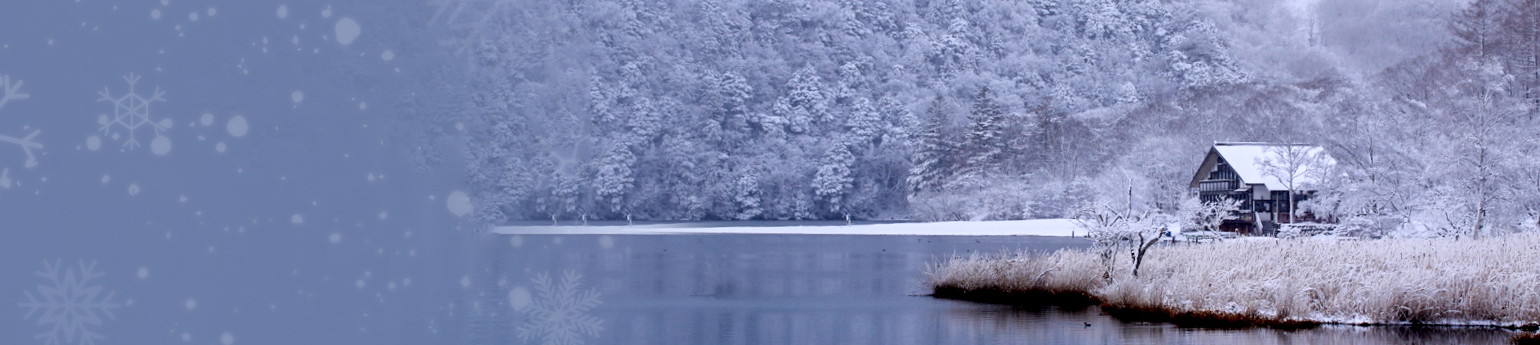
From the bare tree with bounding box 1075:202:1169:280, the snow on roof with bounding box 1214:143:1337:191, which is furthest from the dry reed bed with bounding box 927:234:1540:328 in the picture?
the snow on roof with bounding box 1214:143:1337:191

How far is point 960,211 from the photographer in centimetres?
8438

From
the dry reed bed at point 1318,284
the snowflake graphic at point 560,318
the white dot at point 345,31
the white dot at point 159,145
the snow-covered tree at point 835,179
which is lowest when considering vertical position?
the snowflake graphic at point 560,318

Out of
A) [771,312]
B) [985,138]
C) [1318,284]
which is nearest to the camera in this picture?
[1318,284]

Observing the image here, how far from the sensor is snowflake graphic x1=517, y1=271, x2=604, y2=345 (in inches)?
548

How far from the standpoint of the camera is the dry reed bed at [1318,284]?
19.2 m

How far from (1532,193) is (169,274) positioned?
31.1 meters

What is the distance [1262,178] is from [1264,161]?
2.61 metres

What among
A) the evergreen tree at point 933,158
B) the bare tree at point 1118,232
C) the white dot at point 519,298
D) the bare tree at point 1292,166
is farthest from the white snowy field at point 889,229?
the bare tree at point 1118,232

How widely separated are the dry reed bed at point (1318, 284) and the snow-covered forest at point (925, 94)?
3278cm

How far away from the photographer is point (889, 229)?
7675cm

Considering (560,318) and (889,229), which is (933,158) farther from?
(560,318)

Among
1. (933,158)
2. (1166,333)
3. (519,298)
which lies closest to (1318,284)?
(1166,333)

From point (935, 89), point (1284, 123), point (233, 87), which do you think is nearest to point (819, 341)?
point (233, 87)

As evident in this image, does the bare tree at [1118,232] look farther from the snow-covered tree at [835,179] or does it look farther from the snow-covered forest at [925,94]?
the snow-covered tree at [835,179]
